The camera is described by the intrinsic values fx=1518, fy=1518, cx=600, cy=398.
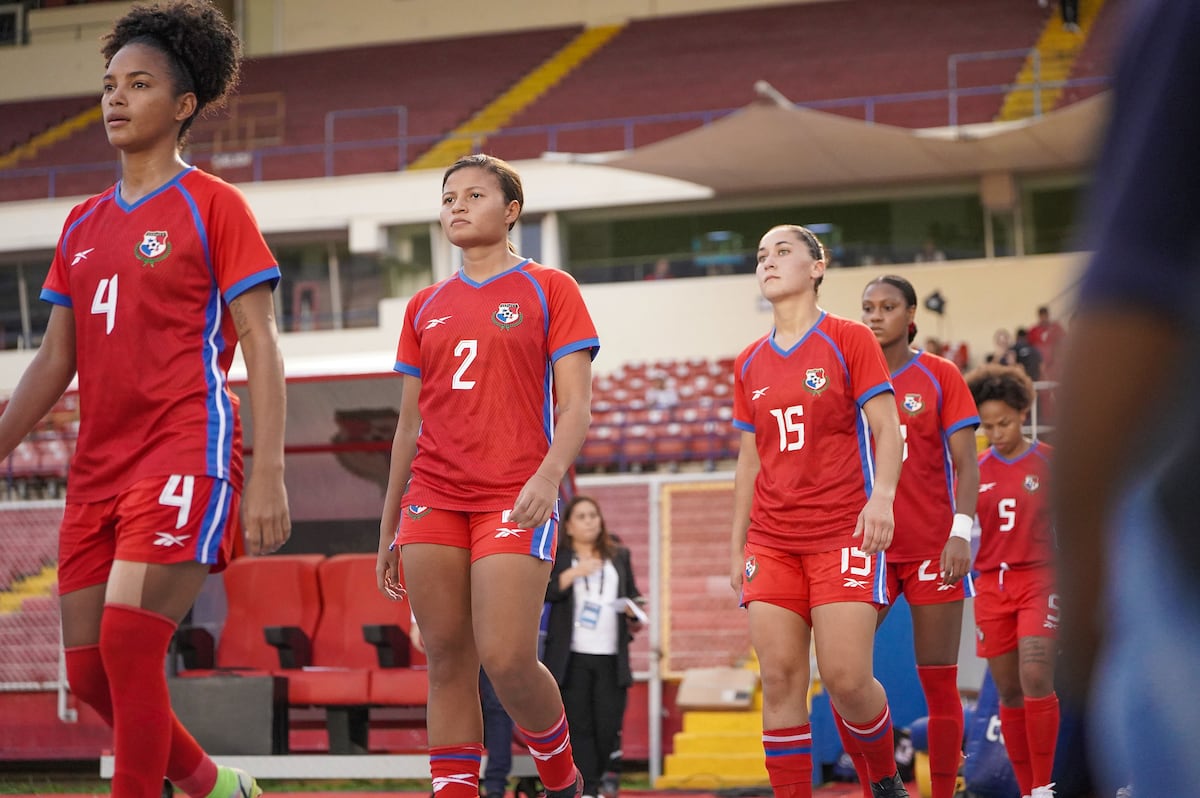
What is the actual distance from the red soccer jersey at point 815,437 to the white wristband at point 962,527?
848 millimetres

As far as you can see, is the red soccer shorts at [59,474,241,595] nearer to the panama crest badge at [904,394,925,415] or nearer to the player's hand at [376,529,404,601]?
the player's hand at [376,529,404,601]

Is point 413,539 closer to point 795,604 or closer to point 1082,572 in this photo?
point 795,604

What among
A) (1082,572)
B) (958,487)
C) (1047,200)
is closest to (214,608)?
(958,487)

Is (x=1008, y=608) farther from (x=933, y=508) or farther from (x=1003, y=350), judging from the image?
(x=1003, y=350)

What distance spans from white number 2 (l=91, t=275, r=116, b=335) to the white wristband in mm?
3632

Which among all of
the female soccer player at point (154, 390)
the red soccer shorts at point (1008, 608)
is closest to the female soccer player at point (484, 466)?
the female soccer player at point (154, 390)

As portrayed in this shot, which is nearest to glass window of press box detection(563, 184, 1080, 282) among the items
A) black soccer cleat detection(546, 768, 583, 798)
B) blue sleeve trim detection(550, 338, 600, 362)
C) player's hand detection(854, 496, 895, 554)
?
player's hand detection(854, 496, 895, 554)

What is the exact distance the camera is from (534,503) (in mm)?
4574

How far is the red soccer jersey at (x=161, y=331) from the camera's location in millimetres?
4176

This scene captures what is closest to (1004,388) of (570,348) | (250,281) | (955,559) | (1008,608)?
(1008,608)

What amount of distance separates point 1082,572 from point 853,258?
2355 cm

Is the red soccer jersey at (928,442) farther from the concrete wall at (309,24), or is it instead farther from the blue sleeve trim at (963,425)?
the concrete wall at (309,24)

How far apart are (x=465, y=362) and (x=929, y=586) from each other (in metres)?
2.62

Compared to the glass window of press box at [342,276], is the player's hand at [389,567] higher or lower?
lower
